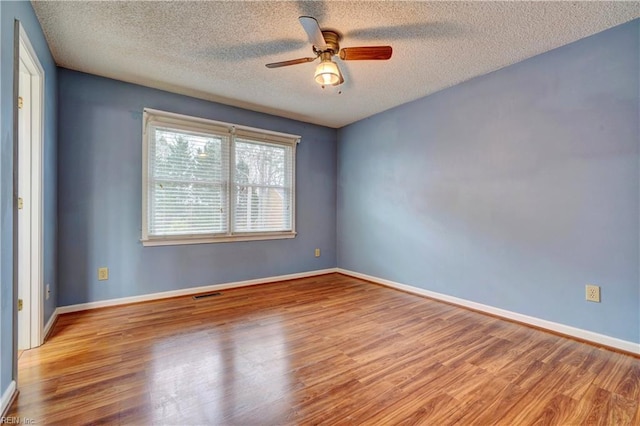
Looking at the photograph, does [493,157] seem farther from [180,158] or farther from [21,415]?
[21,415]

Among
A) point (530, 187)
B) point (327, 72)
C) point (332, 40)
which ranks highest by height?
point (332, 40)

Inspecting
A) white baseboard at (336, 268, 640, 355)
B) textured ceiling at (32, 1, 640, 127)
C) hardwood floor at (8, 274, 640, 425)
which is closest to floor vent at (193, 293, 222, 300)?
hardwood floor at (8, 274, 640, 425)

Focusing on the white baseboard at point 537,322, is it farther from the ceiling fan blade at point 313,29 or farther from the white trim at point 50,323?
the white trim at point 50,323

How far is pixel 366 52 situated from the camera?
2279mm

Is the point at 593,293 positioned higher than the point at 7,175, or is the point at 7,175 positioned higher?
the point at 7,175

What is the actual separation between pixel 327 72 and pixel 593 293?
9.24 feet

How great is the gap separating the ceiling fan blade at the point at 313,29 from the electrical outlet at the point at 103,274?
10.3ft

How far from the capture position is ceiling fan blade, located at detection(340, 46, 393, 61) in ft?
7.27

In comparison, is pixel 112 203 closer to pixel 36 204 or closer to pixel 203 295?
pixel 36 204

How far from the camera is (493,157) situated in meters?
3.07

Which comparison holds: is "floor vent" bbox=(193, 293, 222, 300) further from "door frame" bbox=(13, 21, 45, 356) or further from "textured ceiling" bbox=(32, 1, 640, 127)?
"textured ceiling" bbox=(32, 1, 640, 127)

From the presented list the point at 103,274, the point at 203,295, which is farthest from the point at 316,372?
the point at 103,274

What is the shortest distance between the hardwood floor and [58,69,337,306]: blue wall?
469mm

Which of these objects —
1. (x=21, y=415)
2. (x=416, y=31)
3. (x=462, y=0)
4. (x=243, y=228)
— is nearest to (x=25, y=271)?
(x=21, y=415)
